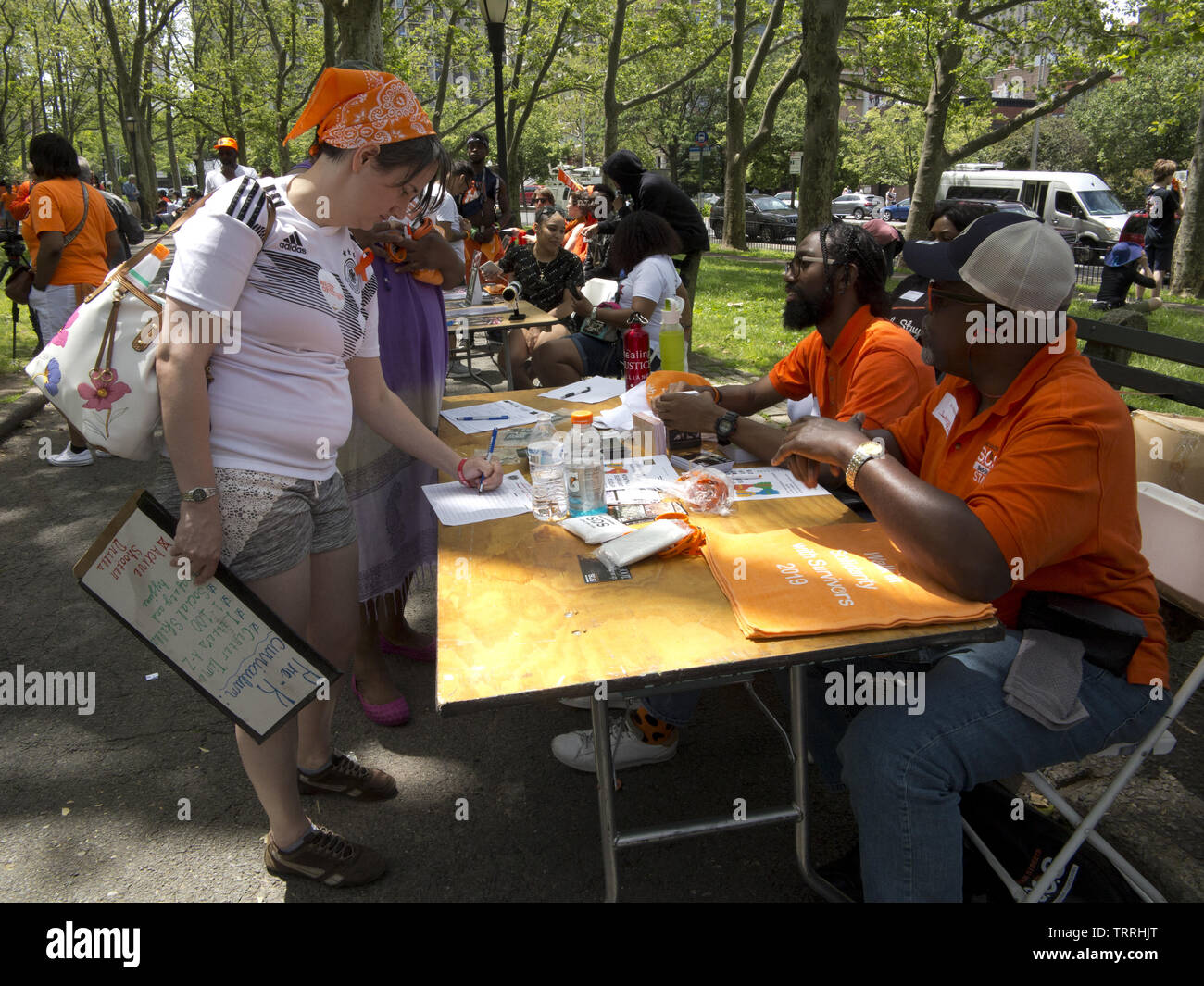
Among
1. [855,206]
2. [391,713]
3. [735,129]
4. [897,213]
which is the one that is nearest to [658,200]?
[391,713]

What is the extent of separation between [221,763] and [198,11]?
128 ft

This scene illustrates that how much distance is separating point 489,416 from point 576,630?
65.7 inches

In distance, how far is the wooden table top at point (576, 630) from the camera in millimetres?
1464

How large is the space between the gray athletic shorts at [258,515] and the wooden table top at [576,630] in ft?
1.08

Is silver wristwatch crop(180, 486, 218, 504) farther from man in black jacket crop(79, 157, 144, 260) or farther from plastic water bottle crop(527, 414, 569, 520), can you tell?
man in black jacket crop(79, 157, 144, 260)

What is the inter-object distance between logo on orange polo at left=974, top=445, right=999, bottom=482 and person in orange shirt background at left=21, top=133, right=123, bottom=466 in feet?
17.5

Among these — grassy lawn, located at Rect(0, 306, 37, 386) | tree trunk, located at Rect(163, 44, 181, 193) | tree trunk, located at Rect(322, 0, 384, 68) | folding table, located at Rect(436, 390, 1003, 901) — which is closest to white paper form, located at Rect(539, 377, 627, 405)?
folding table, located at Rect(436, 390, 1003, 901)

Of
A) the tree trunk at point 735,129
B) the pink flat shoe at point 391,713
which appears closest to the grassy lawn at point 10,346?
the pink flat shoe at point 391,713

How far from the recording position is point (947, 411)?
214 cm

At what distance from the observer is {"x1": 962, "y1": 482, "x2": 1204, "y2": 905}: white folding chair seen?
1.79m

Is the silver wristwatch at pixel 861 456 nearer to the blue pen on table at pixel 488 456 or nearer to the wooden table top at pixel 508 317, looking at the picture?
the blue pen on table at pixel 488 456

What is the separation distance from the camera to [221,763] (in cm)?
277

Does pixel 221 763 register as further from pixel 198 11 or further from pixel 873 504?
pixel 198 11
